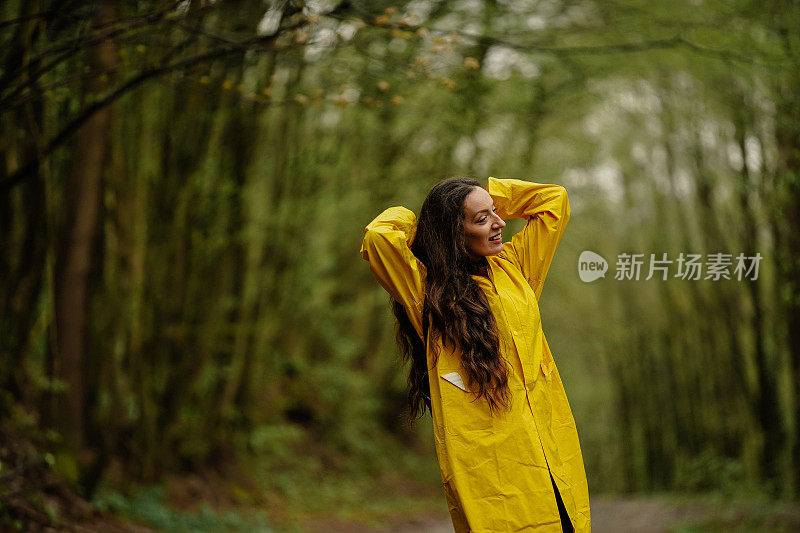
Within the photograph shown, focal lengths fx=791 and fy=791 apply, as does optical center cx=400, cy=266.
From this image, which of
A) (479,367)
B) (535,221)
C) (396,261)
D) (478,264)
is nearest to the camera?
(479,367)

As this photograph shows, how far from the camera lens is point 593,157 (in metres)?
12.1

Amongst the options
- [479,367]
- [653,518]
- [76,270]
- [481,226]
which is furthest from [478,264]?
[653,518]

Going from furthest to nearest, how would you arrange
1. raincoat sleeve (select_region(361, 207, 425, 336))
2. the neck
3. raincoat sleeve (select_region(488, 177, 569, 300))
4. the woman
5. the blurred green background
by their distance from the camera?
the blurred green background < raincoat sleeve (select_region(488, 177, 569, 300)) < the neck < raincoat sleeve (select_region(361, 207, 425, 336)) < the woman

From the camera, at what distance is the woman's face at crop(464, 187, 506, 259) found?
8.38 feet

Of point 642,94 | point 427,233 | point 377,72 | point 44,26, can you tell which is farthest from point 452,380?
point 642,94

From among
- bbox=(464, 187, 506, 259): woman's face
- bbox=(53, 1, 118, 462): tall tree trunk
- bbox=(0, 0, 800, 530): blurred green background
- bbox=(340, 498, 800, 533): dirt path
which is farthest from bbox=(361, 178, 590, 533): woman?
bbox=(340, 498, 800, 533): dirt path

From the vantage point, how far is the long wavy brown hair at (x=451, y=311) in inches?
94.5

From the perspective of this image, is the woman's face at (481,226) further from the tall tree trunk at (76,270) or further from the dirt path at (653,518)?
the dirt path at (653,518)

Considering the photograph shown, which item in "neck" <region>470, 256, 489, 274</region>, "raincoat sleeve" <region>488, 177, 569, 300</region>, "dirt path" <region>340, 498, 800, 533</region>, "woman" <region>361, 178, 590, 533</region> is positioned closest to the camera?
"woman" <region>361, 178, 590, 533</region>

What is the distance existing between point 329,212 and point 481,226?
7158 mm

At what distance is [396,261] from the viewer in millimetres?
2506

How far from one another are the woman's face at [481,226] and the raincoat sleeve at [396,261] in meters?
0.19

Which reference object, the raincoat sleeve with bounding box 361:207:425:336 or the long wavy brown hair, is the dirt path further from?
the raincoat sleeve with bounding box 361:207:425:336

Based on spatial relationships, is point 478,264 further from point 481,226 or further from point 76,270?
point 76,270
